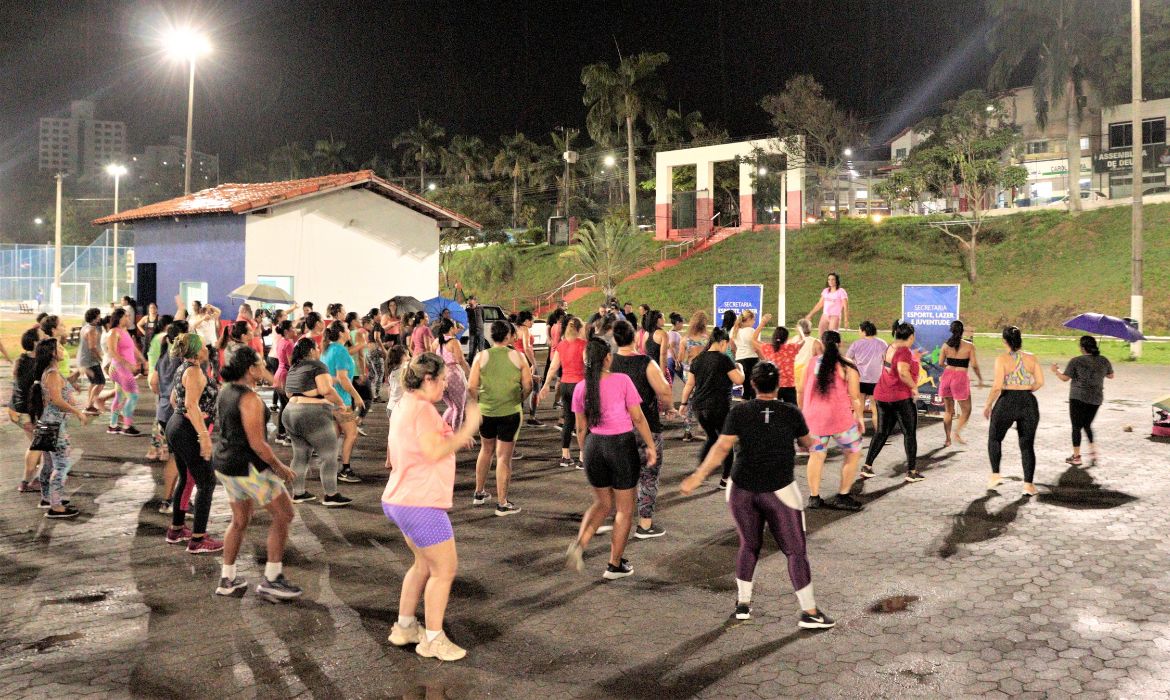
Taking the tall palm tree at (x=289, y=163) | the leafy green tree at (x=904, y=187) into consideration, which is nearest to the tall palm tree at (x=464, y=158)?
the tall palm tree at (x=289, y=163)

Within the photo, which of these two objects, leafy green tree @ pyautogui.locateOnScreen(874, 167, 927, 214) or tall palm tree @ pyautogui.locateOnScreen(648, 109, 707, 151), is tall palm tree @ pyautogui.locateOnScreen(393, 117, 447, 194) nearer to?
tall palm tree @ pyautogui.locateOnScreen(648, 109, 707, 151)

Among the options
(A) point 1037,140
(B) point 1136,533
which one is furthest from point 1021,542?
(A) point 1037,140

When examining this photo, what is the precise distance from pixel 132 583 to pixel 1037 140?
65.7 meters

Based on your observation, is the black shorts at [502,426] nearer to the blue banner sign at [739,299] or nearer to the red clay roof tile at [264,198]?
the blue banner sign at [739,299]

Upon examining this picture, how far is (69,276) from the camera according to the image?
3900cm

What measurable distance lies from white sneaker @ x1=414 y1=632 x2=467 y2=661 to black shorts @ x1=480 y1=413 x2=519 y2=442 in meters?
3.62

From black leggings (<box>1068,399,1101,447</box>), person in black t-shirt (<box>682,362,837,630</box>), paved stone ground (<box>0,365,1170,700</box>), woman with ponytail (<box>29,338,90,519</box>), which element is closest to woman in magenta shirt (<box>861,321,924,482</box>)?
paved stone ground (<box>0,365,1170,700</box>)

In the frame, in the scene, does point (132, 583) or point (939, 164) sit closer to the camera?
point (132, 583)

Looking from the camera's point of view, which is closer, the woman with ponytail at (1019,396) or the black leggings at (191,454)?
the black leggings at (191,454)

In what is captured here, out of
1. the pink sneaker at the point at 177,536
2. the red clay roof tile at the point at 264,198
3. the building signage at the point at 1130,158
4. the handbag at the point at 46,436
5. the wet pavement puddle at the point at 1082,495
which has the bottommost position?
the pink sneaker at the point at 177,536

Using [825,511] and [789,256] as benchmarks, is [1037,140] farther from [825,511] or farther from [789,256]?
[825,511]

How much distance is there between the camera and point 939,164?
40.6 meters

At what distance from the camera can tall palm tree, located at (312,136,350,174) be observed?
87438 millimetres

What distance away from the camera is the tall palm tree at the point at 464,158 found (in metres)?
77.6
